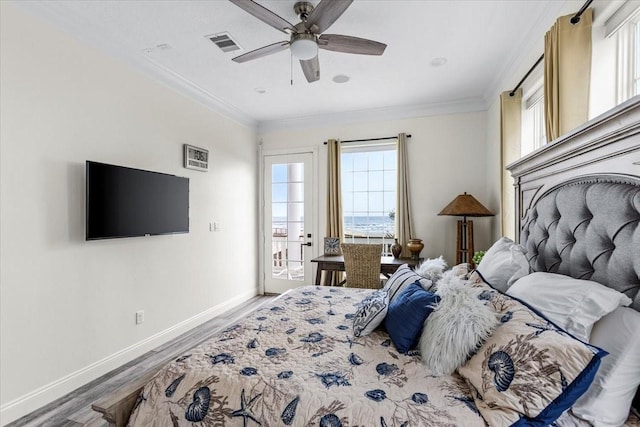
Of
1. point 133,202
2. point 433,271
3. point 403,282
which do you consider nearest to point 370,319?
point 403,282

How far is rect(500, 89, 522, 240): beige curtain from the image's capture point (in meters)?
2.94

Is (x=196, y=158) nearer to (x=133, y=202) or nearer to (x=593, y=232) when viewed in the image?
(x=133, y=202)

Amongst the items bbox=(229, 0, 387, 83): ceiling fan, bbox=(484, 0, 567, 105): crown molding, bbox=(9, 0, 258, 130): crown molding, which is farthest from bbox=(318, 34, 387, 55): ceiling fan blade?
bbox=(9, 0, 258, 130): crown molding

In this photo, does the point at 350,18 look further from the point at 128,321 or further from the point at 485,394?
the point at 128,321

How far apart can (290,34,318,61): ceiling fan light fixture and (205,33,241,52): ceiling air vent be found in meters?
0.77

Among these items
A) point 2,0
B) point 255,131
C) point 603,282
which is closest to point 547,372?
point 603,282

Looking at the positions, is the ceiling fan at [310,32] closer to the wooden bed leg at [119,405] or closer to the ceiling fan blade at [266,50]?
the ceiling fan blade at [266,50]

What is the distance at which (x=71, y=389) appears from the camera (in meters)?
2.31

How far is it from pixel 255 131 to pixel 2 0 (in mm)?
3125

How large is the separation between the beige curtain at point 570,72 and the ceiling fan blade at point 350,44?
1.04 m

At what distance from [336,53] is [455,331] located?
253 cm

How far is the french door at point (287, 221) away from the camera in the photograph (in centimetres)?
480

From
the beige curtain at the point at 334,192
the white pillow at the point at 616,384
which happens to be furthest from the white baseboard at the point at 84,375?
the white pillow at the point at 616,384

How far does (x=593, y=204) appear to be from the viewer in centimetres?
131
